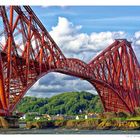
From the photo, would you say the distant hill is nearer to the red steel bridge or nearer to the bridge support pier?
the red steel bridge

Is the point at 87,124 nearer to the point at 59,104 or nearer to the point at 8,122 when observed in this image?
the point at 59,104

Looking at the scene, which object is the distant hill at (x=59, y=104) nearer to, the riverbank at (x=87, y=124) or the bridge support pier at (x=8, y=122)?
the riverbank at (x=87, y=124)

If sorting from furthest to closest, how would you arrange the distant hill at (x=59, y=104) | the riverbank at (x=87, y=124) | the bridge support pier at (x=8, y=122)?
the distant hill at (x=59, y=104), the riverbank at (x=87, y=124), the bridge support pier at (x=8, y=122)

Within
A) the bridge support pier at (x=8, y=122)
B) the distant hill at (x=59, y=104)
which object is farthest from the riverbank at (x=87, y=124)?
the bridge support pier at (x=8, y=122)

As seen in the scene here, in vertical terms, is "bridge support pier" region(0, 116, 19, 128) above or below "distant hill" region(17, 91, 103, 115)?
below

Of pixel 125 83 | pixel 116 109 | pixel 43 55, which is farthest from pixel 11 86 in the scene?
pixel 116 109

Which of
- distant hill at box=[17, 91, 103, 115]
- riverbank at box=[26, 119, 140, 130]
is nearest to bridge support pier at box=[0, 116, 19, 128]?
riverbank at box=[26, 119, 140, 130]

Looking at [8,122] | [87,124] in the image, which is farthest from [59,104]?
[8,122]
